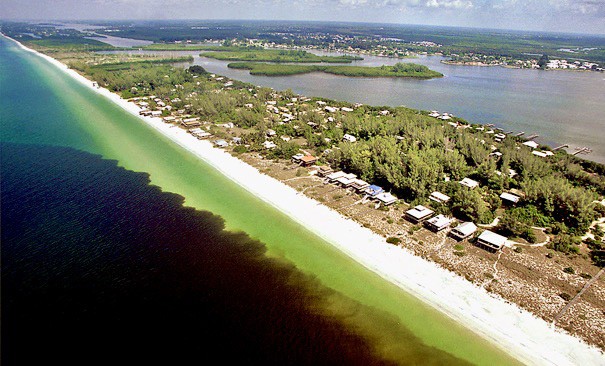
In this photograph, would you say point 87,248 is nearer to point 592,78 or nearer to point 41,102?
point 41,102

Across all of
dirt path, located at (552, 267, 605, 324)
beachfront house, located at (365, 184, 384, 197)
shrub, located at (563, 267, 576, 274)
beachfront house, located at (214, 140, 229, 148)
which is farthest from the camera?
beachfront house, located at (214, 140, 229, 148)

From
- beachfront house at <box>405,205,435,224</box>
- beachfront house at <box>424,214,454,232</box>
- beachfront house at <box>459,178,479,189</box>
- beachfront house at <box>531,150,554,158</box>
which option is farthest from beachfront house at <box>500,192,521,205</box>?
beachfront house at <box>531,150,554,158</box>

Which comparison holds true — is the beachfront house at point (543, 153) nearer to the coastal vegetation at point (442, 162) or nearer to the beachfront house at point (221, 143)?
the coastal vegetation at point (442, 162)

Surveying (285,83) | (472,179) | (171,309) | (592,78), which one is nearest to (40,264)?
(171,309)

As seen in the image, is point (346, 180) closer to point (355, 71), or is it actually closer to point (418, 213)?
point (418, 213)

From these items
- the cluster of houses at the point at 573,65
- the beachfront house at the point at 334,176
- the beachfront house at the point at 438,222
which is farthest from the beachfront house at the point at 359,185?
the cluster of houses at the point at 573,65

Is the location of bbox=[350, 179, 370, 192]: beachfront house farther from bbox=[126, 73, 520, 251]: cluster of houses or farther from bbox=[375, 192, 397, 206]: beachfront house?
bbox=[375, 192, 397, 206]: beachfront house

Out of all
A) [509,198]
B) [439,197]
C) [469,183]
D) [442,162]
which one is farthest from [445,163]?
[509,198]
